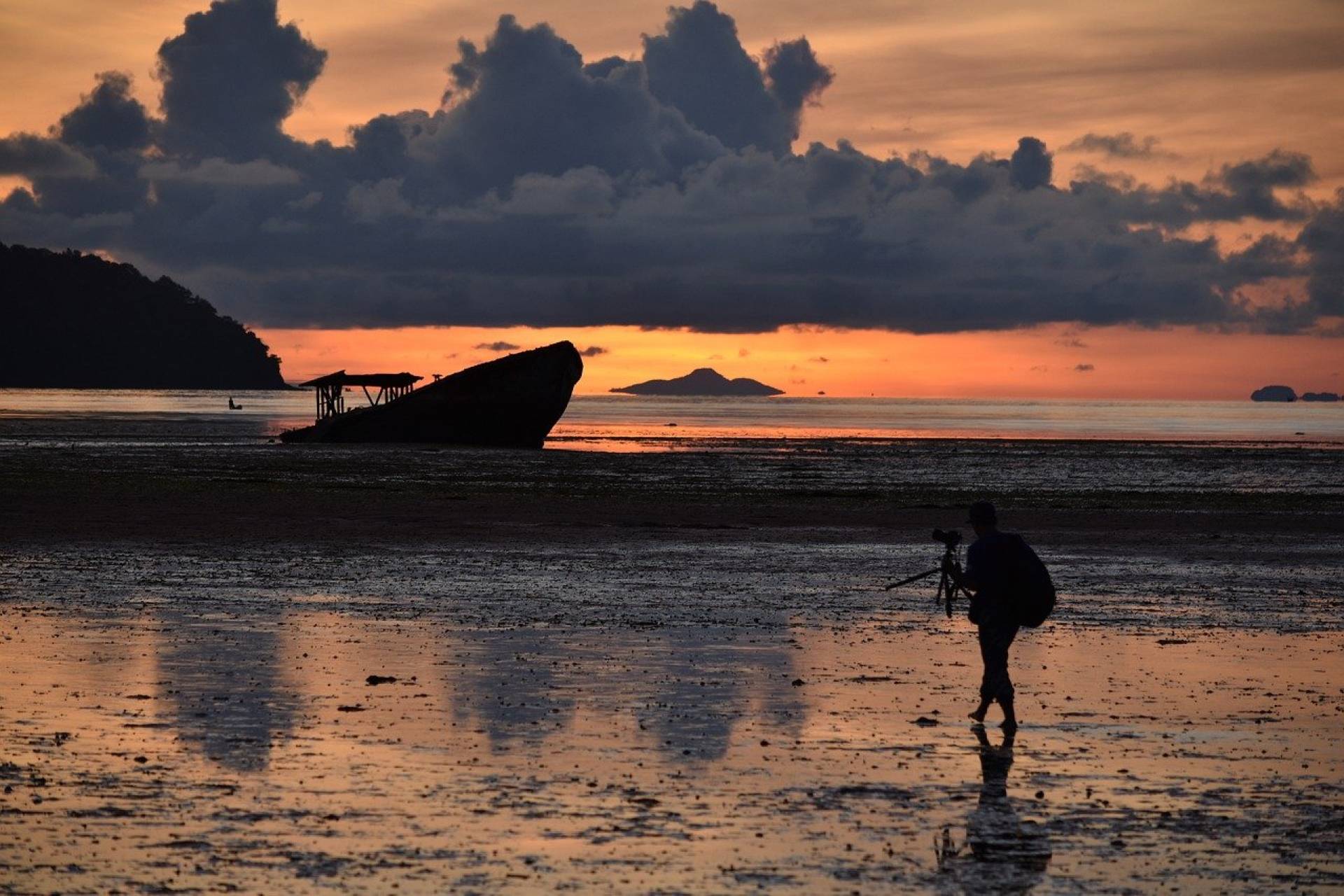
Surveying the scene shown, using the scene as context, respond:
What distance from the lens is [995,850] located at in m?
9.09

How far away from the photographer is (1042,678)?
15.2 metres

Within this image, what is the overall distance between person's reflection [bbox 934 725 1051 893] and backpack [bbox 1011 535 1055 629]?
2.72m

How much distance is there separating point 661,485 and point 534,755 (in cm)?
4057

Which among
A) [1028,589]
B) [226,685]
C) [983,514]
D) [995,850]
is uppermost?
[983,514]

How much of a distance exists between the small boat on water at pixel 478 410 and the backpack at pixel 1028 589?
74717mm

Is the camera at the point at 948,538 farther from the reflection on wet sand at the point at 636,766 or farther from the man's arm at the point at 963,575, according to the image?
the reflection on wet sand at the point at 636,766

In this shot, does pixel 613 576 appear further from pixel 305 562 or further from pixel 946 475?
pixel 946 475

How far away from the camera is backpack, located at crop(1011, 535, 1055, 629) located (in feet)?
43.3

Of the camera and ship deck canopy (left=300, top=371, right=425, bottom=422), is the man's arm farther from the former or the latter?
ship deck canopy (left=300, top=371, right=425, bottom=422)

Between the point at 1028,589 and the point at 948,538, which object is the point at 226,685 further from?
the point at 1028,589

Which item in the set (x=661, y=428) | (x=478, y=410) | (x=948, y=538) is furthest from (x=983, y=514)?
(x=661, y=428)

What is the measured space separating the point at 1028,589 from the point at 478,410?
260ft

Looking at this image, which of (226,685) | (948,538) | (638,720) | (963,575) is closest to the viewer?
(638,720)

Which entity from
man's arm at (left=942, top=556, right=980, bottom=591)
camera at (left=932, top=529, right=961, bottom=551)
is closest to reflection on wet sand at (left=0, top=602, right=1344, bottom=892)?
man's arm at (left=942, top=556, right=980, bottom=591)
